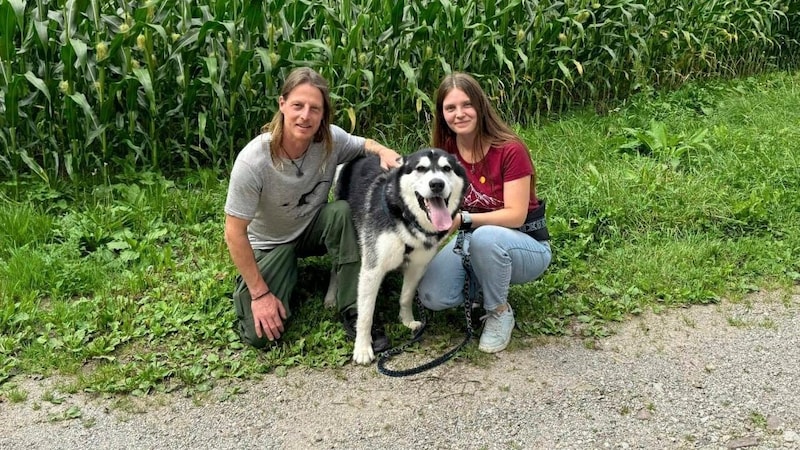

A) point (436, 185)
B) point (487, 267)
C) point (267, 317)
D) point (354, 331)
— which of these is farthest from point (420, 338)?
point (436, 185)

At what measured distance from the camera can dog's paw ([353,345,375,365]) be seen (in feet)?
8.93

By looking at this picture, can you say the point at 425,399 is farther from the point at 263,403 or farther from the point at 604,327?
the point at 604,327

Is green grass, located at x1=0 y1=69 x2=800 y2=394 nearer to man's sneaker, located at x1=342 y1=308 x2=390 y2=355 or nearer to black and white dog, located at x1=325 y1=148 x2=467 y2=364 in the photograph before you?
man's sneaker, located at x1=342 y1=308 x2=390 y2=355

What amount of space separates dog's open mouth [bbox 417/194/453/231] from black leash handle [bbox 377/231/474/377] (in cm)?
30

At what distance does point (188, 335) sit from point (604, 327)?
6.59ft

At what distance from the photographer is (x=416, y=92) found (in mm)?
4453

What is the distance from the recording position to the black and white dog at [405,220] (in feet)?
8.38

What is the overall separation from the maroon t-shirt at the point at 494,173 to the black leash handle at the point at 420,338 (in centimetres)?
19

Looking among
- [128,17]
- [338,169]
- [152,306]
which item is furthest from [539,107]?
[152,306]

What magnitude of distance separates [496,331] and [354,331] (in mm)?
671

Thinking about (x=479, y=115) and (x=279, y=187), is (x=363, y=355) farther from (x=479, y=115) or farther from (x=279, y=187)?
(x=479, y=115)

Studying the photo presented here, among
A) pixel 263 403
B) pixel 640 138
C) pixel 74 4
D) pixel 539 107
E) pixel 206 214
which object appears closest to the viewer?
pixel 263 403

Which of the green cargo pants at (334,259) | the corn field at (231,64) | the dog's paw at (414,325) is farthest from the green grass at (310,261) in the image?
the corn field at (231,64)

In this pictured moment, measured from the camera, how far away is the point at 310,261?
11.6ft
